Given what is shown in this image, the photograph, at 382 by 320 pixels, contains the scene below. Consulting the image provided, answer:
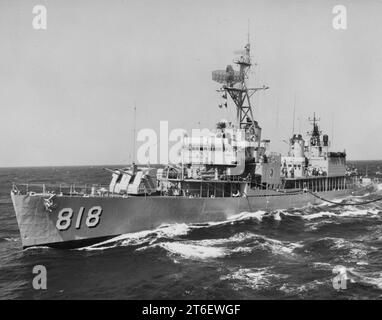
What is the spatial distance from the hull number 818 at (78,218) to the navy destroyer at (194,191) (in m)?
0.05

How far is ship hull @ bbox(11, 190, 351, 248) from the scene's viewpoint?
19.8m

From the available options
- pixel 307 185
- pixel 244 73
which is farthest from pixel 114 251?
pixel 307 185

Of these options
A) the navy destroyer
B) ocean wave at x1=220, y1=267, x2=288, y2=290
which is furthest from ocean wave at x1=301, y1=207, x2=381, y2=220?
ocean wave at x1=220, y1=267, x2=288, y2=290

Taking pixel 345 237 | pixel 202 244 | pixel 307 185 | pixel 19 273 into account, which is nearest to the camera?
pixel 19 273

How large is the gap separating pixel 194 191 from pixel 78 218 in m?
8.51

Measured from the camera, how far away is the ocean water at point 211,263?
578 inches

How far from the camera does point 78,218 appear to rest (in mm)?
20453

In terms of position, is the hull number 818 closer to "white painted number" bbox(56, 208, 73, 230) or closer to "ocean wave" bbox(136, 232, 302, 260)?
"white painted number" bbox(56, 208, 73, 230)

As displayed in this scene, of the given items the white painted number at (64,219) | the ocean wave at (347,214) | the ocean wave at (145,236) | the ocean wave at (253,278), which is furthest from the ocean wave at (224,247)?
the ocean wave at (347,214)

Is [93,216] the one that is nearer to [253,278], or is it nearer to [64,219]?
[64,219]

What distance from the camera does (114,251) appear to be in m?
20.1

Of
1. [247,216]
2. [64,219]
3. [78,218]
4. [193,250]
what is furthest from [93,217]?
[247,216]
